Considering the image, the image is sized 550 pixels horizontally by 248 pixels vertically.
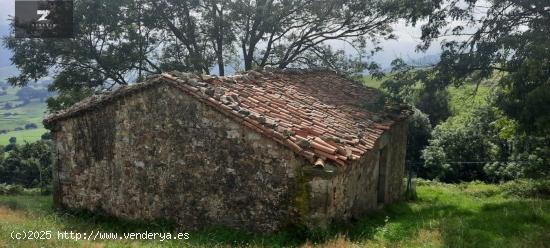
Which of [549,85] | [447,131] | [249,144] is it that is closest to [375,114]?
[549,85]

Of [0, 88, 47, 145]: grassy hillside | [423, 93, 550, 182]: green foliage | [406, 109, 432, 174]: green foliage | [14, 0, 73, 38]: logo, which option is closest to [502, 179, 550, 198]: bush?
[423, 93, 550, 182]: green foliage

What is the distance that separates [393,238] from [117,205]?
19.7 feet

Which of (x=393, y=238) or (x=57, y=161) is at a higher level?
(x=57, y=161)

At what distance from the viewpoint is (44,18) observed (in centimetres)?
Result: 1925

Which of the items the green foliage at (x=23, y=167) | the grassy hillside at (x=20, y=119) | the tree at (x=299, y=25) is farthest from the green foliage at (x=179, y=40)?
the grassy hillside at (x=20, y=119)

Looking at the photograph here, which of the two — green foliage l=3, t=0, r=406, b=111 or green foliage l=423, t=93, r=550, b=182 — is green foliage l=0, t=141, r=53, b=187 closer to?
green foliage l=3, t=0, r=406, b=111

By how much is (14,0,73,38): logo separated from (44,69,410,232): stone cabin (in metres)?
9.48

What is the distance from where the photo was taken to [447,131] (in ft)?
98.4

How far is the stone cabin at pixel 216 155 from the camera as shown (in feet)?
28.8

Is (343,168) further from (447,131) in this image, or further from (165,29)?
(447,131)

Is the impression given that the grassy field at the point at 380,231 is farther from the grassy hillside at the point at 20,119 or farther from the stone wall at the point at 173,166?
the grassy hillside at the point at 20,119

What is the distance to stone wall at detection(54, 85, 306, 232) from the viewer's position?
29.4 feet

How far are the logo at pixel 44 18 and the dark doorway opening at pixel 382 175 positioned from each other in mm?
13459

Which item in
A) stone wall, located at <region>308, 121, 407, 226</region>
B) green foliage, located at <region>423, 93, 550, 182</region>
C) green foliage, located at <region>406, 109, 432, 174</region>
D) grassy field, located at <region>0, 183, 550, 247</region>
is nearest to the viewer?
grassy field, located at <region>0, 183, 550, 247</region>
